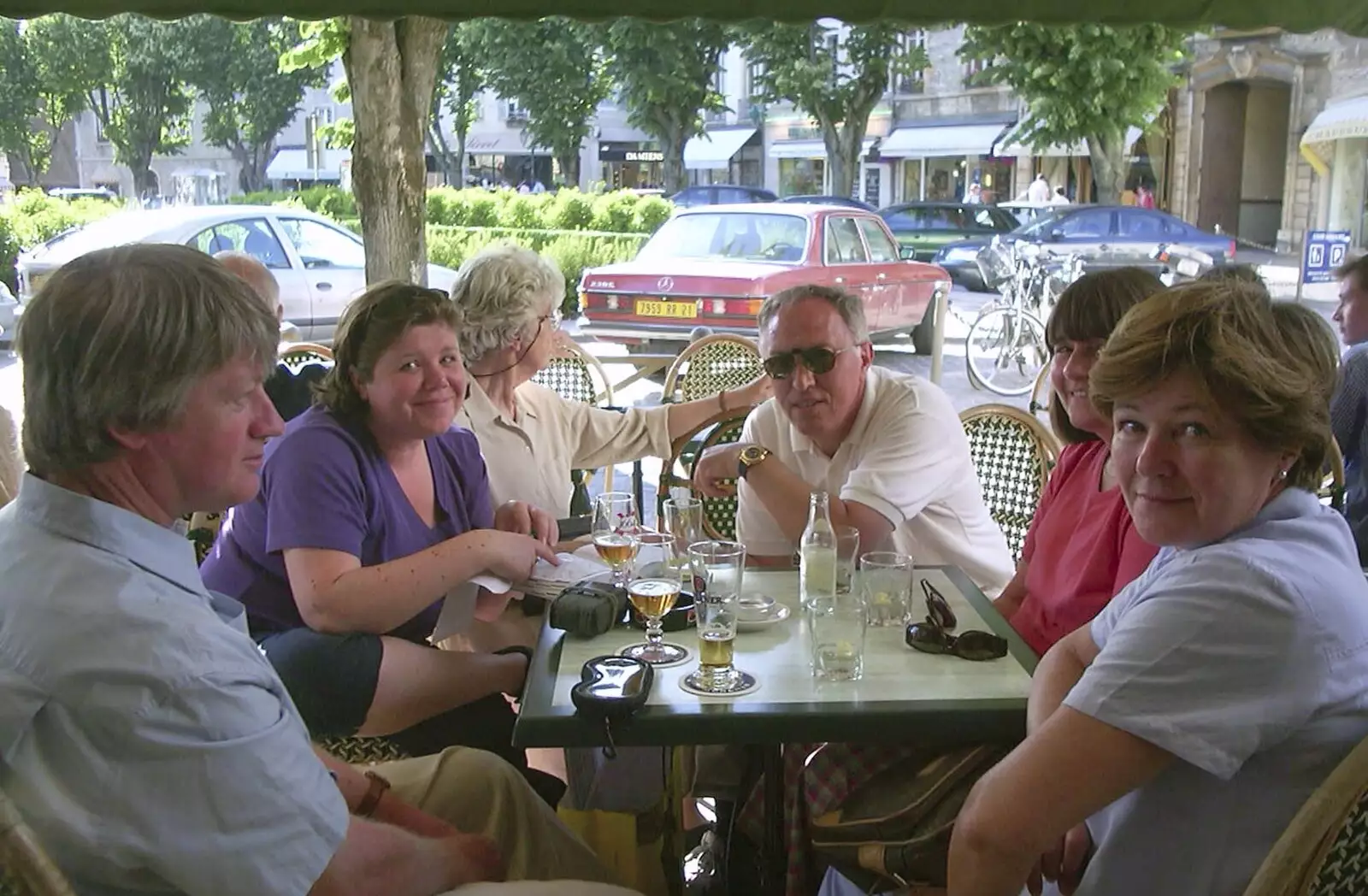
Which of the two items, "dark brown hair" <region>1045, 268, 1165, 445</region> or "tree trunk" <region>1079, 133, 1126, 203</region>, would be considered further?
"tree trunk" <region>1079, 133, 1126, 203</region>

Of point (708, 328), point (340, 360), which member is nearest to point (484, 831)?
point (340, 360)

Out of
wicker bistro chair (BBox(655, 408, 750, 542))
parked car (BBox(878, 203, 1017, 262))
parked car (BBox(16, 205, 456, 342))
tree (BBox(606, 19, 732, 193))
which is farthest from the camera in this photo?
tree (BBox(606, 19, 732, 193))

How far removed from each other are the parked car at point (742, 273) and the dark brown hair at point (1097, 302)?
6.01 m

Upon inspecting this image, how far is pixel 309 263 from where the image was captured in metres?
9.80

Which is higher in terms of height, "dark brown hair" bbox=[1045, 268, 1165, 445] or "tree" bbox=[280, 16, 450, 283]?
"tree" bbox=[280, 16, 450, 283]

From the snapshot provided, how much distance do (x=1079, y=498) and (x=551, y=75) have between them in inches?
1043

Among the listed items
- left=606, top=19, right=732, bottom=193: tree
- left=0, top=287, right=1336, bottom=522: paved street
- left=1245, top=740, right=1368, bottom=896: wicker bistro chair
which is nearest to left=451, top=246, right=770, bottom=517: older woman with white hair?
left=1245, top=740, right=1368, bottom=896: wicker bistro chair

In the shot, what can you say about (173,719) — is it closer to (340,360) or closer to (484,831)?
(484,831)

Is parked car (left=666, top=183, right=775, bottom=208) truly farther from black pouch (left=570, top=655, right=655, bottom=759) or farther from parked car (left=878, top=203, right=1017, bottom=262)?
black pouch (left=570, top=655, right=655, bottom=759)

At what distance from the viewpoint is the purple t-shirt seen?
2234mm

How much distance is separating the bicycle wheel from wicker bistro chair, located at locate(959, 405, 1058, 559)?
6359 mm

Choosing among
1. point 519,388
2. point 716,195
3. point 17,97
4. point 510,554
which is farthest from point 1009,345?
point 17,97

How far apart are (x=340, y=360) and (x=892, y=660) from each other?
1.28 m

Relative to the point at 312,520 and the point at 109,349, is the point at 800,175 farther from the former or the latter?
the point at 109,349
